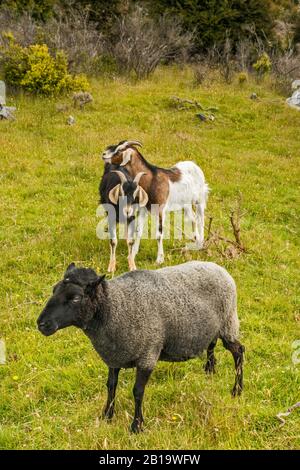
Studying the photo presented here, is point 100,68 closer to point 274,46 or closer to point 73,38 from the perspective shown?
point 73,38

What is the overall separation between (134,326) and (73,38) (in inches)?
755

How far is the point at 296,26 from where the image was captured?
30109 millimetres

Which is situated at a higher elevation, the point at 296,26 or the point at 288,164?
the point at 296,26

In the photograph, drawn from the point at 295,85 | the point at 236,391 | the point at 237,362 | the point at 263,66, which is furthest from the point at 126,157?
the point at 263,66

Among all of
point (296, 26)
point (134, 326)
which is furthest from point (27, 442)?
point (296, 26)

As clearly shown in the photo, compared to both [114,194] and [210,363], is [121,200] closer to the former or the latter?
[114,194]

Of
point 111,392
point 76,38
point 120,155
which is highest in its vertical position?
point 76,38

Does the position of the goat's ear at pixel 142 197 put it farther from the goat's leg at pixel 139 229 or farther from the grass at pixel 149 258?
the grass at pixel 149 258

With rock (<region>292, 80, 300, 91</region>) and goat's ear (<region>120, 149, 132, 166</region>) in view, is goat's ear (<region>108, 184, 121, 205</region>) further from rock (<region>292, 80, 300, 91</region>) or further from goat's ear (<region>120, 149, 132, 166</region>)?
rock (<region>292, 80, 300, 91</region>)

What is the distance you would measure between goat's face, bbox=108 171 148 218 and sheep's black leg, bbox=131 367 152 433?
4.32 meters

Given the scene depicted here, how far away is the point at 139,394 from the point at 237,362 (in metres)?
1.37

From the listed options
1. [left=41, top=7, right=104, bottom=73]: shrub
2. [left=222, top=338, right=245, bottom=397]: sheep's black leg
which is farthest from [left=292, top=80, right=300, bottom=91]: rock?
[left=222, top=338, right=245, bottom=397]: sheep's black leg

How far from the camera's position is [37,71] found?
18.0 meters
